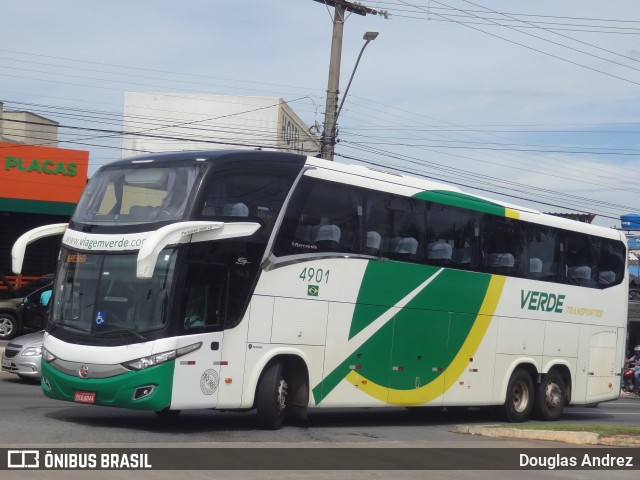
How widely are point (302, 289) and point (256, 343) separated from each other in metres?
1.13

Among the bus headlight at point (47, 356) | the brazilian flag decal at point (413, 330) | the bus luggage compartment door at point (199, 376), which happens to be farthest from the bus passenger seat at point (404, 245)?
the bus headlight at point (47, 356)

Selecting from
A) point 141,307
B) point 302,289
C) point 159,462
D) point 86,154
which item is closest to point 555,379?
point 302,289

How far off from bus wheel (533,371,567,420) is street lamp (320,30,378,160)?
878cm

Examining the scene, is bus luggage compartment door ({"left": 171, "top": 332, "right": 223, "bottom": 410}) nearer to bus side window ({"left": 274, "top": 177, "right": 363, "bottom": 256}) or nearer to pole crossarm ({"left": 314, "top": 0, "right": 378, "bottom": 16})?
bus side window ({"left": 274, "top": 177, "right": 363, "bottom": 256})

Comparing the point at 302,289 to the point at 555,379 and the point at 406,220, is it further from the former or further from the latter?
the point at 555,379

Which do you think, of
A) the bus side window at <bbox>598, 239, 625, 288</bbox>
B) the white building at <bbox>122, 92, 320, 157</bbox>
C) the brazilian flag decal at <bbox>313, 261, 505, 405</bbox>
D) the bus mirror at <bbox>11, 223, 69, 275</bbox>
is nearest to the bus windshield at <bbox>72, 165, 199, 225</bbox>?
the bus mirror at <bbox>11, 223, 69, 275</bbox>

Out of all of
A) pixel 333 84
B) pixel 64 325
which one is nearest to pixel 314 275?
pixel 64 325

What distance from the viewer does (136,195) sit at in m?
13.6

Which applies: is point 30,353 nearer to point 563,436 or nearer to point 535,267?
point 535,267

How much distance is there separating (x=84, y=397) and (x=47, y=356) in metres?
1.01

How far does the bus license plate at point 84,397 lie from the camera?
42.0 feet

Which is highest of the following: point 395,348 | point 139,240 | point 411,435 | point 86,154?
point 86,154

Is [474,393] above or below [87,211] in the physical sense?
below

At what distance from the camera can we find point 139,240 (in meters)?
12.9
